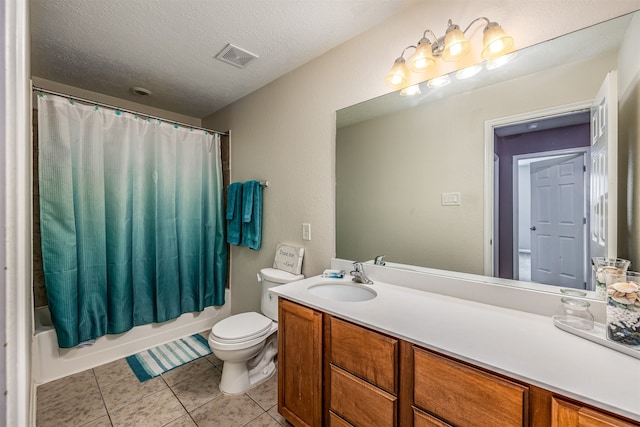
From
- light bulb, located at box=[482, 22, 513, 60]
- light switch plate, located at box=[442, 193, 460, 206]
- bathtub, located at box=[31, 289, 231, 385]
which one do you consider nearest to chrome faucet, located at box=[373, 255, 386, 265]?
light switch plate, located at box=[442, 193, 460, 206]

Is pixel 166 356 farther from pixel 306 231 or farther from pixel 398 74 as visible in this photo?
pixel 398 74

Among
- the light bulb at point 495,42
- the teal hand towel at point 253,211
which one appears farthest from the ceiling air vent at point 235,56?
the light bulb at point 495,42

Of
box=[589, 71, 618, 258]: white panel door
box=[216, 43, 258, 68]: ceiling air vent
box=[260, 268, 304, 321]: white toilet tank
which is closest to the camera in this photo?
box=[589, 71, 618, 258]: white panel door

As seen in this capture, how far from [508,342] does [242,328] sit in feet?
4.95

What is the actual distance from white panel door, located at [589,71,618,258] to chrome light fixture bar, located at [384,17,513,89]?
42 cm

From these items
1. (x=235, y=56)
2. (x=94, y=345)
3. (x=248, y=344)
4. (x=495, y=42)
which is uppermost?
(x=235, y=56)

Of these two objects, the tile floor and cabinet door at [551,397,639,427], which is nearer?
cabinet door at [551,397,639,427]

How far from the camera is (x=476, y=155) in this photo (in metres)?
1.33

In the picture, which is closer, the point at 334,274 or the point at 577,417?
the point at 577,417

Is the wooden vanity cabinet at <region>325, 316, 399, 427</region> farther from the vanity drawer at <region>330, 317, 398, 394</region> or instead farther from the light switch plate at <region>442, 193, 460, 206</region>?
the light switch plate at <region>442, 193, 460, 206</region>

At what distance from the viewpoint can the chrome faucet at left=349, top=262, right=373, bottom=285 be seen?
5.27ft

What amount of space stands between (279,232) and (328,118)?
1.01 metres

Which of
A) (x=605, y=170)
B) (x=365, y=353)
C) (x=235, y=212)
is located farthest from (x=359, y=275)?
(x=235, y=212)

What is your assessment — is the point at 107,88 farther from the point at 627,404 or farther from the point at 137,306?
Answer: the point at 627,404
